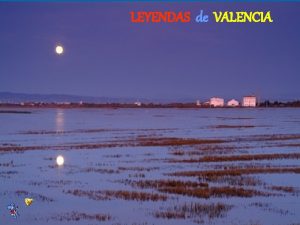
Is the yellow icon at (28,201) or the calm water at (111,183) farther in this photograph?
the yellow icon at (28,201)

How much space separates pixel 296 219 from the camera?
469 inches

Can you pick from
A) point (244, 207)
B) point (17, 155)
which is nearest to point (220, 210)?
point (244, 207)

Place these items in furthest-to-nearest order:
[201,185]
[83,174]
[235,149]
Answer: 1. [235,149]
2. [83,174]
3. [201,185]

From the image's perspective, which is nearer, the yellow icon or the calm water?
the calm water

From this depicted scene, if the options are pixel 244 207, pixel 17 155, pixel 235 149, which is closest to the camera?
pixel 244 207

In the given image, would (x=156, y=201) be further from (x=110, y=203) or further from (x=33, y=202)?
(x=33, y=202)

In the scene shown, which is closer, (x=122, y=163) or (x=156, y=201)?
(x=156, y=201)

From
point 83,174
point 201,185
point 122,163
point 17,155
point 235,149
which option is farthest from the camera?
point 235,149

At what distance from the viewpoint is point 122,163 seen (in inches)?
835

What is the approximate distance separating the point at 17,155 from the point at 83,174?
698cm

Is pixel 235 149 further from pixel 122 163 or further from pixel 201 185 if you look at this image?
pixel 201 185

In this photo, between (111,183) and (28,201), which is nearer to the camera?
(28,201)

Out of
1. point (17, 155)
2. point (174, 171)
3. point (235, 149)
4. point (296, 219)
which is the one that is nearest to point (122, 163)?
point (174, 171)

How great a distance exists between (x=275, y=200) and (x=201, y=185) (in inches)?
104
